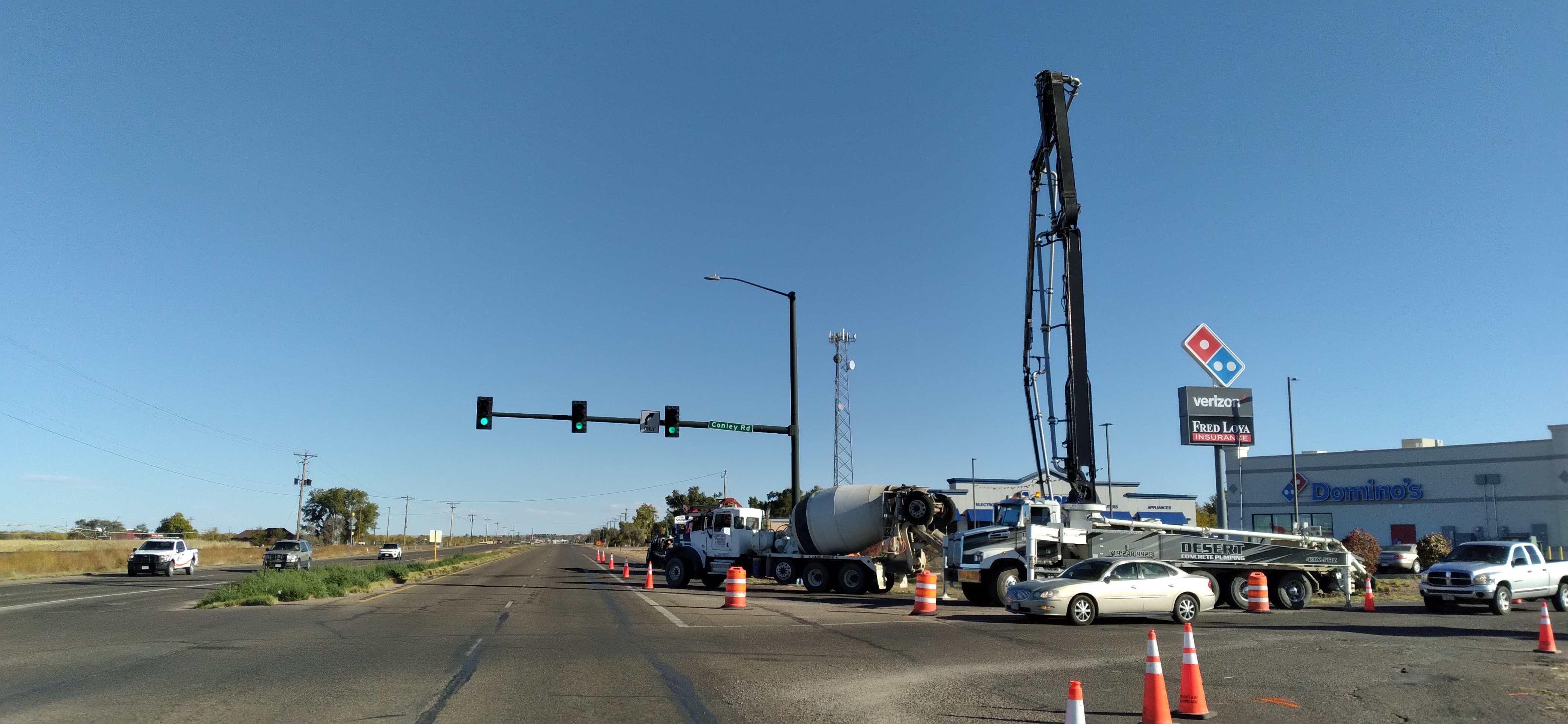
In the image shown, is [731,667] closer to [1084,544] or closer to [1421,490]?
[1084,544]

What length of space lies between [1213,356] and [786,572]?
14901 mm

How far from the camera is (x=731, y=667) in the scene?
39.1 feet

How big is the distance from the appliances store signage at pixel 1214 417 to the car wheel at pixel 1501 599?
862 cm

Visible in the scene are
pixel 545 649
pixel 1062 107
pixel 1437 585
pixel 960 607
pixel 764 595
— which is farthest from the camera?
pixel 764 595

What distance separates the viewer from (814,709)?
29.5 ft

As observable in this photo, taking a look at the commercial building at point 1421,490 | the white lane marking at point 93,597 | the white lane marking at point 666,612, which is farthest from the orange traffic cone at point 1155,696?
the commercial building at point 1421,490

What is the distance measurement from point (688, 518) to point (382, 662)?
29187 millimetres

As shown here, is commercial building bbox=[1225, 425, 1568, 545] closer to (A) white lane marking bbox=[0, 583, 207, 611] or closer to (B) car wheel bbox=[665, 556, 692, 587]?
(B) car wheel bbox=[665, 556, 692, 587]

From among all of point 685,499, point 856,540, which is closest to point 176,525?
point 685,499

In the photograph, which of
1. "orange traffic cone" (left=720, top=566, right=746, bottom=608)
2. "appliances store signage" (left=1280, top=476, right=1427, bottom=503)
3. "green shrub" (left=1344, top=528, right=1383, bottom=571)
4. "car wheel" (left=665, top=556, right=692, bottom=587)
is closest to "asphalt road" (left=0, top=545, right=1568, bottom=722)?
"orange traffic cone" (left=720, top=566, right=746, bottom=608)

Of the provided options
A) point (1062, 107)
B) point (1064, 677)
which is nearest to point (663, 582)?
point (1062, 107)

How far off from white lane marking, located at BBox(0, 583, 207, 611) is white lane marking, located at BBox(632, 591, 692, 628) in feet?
Result: 46.5

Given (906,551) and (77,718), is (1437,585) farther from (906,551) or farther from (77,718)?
(77,718)

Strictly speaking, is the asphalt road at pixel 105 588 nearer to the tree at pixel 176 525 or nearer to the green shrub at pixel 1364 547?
the green shrub at pixel 1364 547
